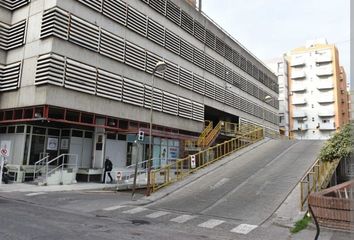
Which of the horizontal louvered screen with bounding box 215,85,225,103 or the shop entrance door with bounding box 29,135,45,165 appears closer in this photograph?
the shop entrance door with bounding box 29,135,45,165

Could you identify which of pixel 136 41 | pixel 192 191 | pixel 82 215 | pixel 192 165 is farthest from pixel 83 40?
pixel 82 215

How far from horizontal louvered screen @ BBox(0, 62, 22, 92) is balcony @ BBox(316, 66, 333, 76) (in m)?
71.2

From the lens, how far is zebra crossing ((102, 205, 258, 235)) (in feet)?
37.7

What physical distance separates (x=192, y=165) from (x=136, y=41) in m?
12.8

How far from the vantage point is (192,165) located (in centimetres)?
2134

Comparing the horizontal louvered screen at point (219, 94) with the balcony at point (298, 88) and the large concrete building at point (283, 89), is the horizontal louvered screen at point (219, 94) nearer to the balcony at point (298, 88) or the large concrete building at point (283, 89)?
the large concrete building at point (283, 89)

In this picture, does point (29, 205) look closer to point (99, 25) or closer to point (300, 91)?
point (99, 25)

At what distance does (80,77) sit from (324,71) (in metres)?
69.4

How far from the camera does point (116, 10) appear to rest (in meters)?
27.4

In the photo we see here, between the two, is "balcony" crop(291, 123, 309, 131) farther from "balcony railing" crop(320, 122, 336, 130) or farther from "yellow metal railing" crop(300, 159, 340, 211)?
"yellow metal railing" crop(300, 159, 340, 211)

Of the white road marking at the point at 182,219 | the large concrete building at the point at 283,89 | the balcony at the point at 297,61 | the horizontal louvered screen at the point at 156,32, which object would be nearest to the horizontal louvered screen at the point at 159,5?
the horizontal louvered screen at the point at 156,32

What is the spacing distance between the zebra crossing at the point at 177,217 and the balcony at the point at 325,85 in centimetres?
7473

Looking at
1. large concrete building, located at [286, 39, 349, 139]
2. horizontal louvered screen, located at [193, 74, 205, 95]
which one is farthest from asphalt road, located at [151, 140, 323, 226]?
large concrete building, located at [286, 39, 349, 139]

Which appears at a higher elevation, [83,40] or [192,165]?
[83,40]
